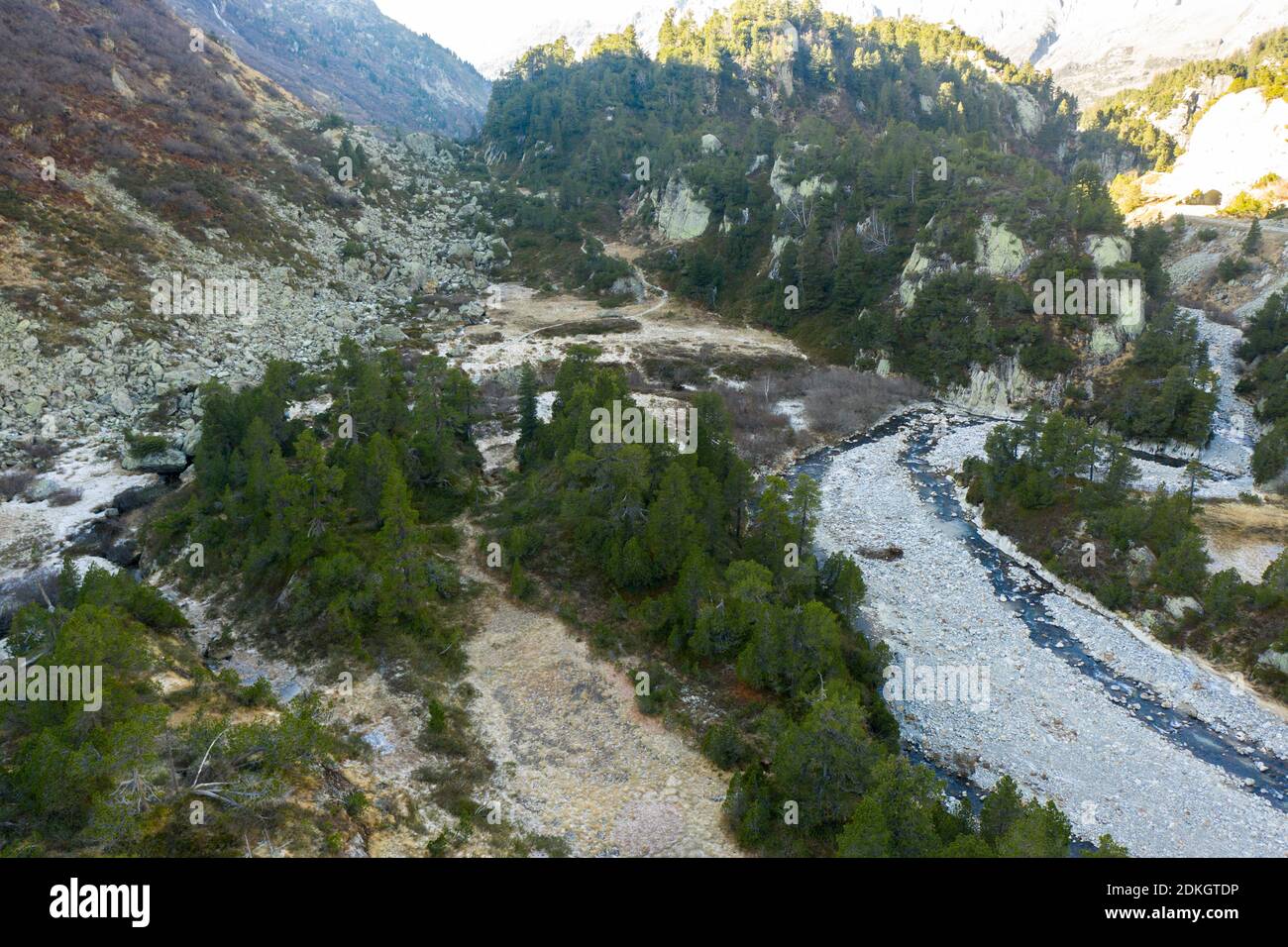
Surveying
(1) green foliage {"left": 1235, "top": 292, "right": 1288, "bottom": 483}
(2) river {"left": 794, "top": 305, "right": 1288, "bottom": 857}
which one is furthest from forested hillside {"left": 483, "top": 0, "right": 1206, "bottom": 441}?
(2) river {"left": 794, "top": 305, "right": 1288, "bottom": 857}

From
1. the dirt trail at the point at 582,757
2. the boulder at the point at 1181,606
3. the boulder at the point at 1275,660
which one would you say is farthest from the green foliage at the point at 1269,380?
the dirt trail at the point at 582,757

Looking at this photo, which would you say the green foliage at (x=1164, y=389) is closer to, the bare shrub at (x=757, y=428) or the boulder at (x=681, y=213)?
the bare shrub at (x=757, y=428)

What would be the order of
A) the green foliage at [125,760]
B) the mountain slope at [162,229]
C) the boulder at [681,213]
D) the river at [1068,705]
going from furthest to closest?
the boulder at [681,213], the mountain slope at [162,229], the river at [1068,705], the green foliage at [125,760]

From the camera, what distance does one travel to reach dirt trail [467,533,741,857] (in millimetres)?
20516

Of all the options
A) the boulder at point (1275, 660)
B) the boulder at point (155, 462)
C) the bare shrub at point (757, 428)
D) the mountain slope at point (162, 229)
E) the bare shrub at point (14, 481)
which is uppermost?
the mountain slope at point (162, 229)

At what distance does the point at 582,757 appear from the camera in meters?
23.7

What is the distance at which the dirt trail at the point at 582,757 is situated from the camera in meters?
20.5

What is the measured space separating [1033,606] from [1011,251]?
174 ft

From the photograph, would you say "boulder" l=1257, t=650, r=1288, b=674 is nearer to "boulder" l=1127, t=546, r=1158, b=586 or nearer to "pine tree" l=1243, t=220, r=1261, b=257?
"boulder" l=1127, t=546, r=1158, b=586

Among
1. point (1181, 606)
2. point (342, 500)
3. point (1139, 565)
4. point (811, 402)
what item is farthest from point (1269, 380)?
point (342, 500)

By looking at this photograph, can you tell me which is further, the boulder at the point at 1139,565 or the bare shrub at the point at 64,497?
the bare shrub at the point at 64,497

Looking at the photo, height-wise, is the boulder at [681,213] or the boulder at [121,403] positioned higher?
the boulder at [681,213]

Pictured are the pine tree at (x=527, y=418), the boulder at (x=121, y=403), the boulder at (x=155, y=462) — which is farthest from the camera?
the boulder at (x=121, y=403)

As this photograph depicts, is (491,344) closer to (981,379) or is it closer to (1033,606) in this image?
(981,379)
